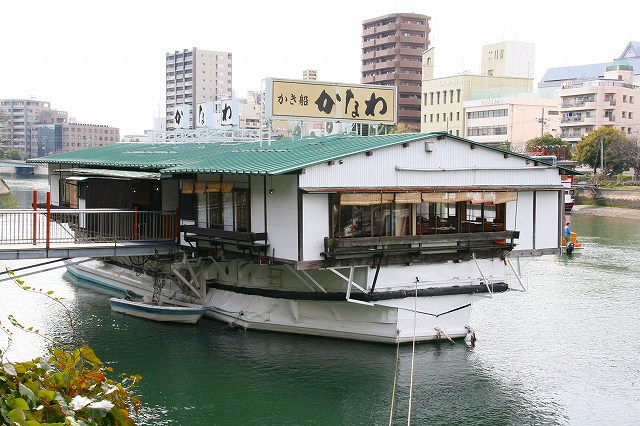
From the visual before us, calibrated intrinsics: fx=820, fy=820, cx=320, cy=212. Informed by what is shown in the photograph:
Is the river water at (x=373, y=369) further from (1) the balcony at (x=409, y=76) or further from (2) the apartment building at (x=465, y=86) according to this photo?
(1) the balcony at (x=409, y=76)

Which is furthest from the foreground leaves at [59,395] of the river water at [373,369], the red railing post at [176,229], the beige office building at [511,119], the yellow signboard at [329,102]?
the beige office building at [511,119]

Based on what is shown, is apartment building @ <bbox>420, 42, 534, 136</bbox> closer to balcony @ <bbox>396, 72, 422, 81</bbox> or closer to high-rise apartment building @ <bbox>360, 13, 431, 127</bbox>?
high-rise apartment building @ <bbox>360, 13, 431, 127</bbox>

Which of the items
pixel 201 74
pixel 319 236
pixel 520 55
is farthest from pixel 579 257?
pixel 201 74

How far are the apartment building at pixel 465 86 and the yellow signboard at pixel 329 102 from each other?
80.1 metres

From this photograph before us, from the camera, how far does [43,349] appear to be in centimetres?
2550

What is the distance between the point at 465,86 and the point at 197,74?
91016 millimetres

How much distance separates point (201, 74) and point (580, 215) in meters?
121

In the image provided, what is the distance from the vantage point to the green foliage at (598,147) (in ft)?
322

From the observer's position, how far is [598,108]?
354ft

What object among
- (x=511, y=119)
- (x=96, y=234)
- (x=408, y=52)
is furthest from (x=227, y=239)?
(x=408, y=52)

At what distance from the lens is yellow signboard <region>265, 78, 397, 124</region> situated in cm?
2962

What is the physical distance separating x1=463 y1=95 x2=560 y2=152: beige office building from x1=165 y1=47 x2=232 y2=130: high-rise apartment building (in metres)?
87.9

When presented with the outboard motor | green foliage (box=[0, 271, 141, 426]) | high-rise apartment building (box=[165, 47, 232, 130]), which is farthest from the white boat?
high-rise apartment building (box=[165, 47, 232, 130])

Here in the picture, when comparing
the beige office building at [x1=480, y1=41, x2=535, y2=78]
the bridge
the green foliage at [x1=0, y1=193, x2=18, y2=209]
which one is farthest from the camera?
the beige office building at [x1=480, y1=41, x2=535, y2=78]
